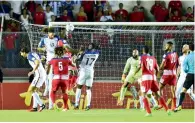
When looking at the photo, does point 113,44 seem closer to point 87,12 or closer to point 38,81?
point 87,12

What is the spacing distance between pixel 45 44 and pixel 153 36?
12.2 feet

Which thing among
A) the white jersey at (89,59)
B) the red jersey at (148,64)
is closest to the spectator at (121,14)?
the white jersey at (89,59)

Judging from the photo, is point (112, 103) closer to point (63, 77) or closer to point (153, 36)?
point (153, 36)

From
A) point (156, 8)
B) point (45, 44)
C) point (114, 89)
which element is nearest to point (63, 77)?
point (45, 44)

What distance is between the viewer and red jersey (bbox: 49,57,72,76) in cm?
2139

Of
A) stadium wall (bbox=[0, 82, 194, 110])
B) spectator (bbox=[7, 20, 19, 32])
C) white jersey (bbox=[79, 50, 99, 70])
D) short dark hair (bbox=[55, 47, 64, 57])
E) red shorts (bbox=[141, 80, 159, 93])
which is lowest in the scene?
stadium wall (bbox=[0, 82, 194, 110])

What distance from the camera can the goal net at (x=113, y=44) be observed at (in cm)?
2519

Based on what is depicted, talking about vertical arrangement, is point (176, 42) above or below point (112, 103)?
above

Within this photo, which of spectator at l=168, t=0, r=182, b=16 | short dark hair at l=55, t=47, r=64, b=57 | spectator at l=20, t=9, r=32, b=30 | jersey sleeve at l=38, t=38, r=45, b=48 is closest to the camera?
short dark hair at l=55, t=47, r=64, b=57

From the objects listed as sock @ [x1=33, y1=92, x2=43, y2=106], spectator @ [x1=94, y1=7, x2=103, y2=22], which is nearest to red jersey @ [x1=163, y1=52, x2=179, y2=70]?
sock @ [x1=33, y1=92, x2=43, y2=106]

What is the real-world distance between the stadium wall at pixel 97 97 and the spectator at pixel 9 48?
74cm

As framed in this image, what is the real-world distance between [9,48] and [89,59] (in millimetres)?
2600

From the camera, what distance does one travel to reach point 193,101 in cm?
2566

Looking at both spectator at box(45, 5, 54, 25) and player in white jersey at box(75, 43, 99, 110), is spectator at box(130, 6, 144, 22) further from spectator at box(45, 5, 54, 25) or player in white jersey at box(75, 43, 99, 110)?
player in white jersey at box(75, 43, 99, 110)
